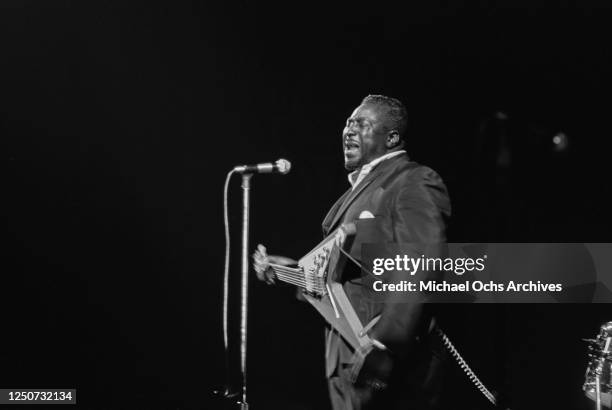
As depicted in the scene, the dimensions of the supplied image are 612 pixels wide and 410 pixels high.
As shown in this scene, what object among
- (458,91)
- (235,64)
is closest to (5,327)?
(235,64)

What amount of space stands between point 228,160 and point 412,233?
1424mm

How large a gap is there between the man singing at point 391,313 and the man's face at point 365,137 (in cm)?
8

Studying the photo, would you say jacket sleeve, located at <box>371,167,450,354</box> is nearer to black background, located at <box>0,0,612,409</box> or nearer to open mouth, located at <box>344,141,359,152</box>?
open mouth, located at <box>344,141,359,152</box>

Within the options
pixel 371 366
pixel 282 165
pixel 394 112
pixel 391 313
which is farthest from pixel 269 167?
pixel 371 366

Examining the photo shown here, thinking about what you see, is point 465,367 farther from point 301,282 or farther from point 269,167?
point 269,167

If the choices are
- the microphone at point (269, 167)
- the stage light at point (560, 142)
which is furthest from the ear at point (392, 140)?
the stage light at point (560, 142)

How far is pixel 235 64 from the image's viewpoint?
3.48 m

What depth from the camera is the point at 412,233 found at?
7.54 feet

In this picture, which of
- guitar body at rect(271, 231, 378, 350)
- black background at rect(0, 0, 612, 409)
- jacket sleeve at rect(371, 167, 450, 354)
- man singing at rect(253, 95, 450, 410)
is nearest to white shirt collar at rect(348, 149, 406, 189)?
man singing at rect(253, 95, 450, 410)

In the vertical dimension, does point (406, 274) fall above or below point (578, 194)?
below

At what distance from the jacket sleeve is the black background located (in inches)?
31.3

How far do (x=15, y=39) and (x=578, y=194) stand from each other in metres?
3.04

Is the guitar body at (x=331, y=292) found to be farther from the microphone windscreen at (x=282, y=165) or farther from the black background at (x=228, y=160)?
the black background at (x=228, y=160)

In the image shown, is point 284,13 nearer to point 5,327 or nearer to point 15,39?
point 15,39
